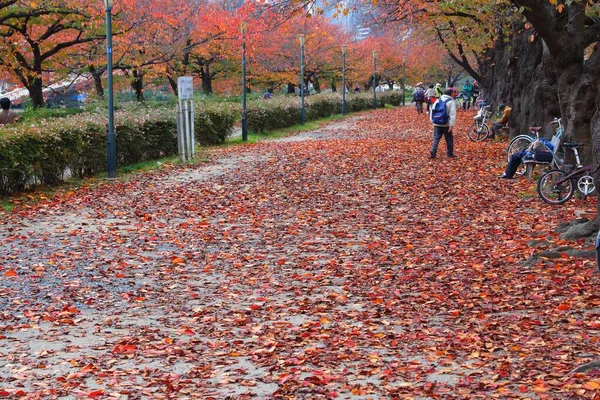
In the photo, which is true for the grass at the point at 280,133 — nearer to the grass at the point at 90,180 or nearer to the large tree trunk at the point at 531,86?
the grass at the point at 90,180

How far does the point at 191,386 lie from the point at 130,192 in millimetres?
10437

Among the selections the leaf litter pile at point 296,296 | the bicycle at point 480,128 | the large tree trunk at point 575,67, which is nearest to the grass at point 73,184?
the leaf litter pile at point 296,296

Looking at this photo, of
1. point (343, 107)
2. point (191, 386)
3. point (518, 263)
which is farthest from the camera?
point (343, 107)

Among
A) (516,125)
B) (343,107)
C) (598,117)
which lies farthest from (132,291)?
(343,107)

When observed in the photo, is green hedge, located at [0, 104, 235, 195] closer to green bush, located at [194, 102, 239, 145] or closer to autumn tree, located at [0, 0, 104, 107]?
green bush, located at [194, 102, 239, 145]

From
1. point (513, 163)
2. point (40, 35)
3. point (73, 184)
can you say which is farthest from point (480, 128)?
point (40, 35)

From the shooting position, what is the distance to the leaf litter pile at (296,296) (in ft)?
17.8

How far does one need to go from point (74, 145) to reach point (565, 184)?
9644mm

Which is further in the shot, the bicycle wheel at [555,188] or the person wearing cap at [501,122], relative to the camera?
the person wearing cap at [501,122]

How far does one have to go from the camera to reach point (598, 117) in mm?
8703

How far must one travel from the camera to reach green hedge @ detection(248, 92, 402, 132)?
104ft

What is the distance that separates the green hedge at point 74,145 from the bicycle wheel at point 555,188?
29.4 feet

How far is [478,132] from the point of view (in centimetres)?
2631

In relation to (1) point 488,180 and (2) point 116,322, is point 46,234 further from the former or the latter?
(1) point 488,180
